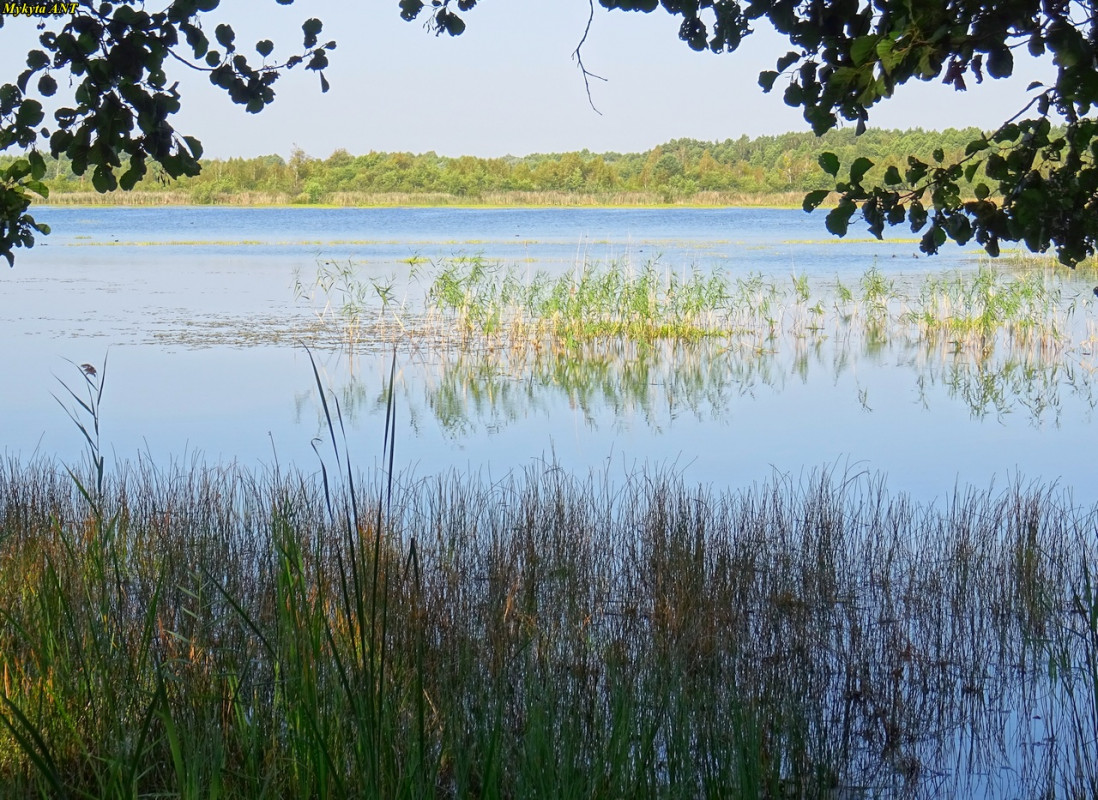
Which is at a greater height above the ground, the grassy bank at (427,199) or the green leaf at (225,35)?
the grassy bank at (427,199)

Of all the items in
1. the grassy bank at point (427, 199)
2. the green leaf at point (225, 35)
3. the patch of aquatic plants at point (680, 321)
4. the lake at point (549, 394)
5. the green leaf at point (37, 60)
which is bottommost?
the lake at point (549, 394)

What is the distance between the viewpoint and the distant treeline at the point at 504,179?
178 ft

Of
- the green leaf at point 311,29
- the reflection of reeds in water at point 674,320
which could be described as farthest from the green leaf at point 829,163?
the reflection of reeds in water at point 674,320

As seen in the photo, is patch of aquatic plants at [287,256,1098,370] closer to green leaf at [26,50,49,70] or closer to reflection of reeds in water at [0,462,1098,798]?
reflection of reeds in water at [0,462,1098,798]

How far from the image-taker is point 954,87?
2875mm

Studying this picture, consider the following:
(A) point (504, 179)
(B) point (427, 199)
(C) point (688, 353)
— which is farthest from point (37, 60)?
(A) point (504, 179)

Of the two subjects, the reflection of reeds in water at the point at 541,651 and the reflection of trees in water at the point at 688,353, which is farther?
the reflection of trees in water at the point at 688,353

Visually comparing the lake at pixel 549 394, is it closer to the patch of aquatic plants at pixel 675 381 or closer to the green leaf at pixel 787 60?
the patch of aquatic plants at pixel 675 381

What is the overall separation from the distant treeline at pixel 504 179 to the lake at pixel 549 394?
36.8 m

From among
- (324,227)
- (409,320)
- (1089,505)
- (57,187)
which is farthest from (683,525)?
(57,187)

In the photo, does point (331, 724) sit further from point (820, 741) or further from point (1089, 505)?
point (1089, 505)

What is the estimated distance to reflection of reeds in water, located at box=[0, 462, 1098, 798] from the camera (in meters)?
2.43

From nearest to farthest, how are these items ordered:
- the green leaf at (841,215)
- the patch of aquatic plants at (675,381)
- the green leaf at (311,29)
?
the green leaf at (841,215)
the green leaf at (311,29)
the patch of aquatic plants at (675,381)

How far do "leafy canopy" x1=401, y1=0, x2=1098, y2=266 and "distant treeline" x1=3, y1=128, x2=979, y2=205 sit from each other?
4732cm
